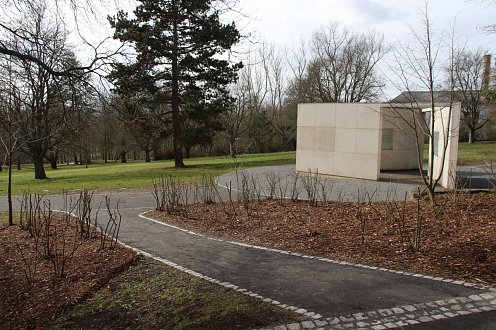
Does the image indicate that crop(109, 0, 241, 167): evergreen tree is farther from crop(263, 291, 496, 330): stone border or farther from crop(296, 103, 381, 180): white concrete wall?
crop(263, 291, 496, 330): stone border

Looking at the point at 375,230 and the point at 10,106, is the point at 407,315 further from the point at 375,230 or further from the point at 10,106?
the point at 10,106

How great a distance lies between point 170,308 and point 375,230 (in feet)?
15.2

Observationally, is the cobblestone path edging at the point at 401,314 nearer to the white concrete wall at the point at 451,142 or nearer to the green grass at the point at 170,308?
the green grass at the point at 170,308

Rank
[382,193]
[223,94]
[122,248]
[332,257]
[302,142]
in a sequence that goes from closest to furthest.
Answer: [332,257] < [122,248] < [382,193] < [302,142] < [223,94]

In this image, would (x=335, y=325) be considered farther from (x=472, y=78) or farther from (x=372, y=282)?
(x=472, y=78)

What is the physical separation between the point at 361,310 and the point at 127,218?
794 cm

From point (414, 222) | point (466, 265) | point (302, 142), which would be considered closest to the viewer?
point (466, 265)

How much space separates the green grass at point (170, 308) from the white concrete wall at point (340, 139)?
12.5 meters

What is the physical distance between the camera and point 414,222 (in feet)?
25.7

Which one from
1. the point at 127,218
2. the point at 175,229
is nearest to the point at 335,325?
the point at 175,229

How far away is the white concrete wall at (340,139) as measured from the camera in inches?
672

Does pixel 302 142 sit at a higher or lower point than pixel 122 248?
higher

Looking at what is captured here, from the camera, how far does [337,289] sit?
186 inches

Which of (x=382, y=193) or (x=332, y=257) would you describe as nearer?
(x=332, y=257)
